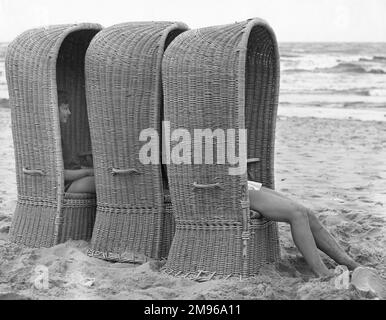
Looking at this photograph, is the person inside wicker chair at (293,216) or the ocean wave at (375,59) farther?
the ocean wave at (375,59)

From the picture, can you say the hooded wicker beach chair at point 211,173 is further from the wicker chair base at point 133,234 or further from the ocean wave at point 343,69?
the ocean wave at point 343,69

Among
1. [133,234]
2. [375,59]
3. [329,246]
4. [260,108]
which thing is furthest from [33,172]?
[375,59]

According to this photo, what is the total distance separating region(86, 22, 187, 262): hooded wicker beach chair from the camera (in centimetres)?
416

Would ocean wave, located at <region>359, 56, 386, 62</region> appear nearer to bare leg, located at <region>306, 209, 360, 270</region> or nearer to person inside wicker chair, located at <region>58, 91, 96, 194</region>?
person inside wicker chair, located at <region>58, 91, 96, 194</region>

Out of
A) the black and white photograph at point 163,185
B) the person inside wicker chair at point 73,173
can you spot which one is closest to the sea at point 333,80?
the black and white photograph at point 163,185

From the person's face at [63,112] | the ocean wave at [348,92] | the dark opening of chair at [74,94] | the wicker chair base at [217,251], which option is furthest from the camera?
the ocean wave at [348,92]

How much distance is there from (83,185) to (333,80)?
11226 millimetres

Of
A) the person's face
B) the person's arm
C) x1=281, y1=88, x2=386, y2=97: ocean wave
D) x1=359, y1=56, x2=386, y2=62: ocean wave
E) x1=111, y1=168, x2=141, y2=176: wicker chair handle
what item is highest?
the person's face

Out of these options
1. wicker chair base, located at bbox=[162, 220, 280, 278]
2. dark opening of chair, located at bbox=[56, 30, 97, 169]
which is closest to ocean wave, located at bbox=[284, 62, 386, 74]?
dark opening of chair, located at bbox=[56, 30, 97, 169]

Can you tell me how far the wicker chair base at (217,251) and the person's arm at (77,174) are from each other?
0.90m

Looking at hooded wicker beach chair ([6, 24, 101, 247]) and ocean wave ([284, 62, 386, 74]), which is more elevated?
hooded wicker beach chair ([6, 24, 101, 247])

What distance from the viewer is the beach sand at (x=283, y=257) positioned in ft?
11.8
